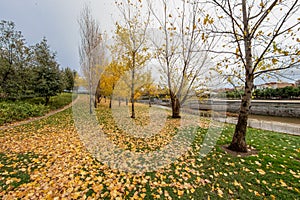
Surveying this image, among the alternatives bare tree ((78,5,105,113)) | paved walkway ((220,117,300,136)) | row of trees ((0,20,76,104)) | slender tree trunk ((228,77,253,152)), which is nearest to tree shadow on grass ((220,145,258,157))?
slender tree trunk ((228,77,253,152))

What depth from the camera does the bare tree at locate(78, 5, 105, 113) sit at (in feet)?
35.6

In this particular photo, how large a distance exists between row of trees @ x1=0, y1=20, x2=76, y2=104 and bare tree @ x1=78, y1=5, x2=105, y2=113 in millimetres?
2986

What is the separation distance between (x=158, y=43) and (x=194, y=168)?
25.6 ft

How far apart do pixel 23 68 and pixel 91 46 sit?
5.89m

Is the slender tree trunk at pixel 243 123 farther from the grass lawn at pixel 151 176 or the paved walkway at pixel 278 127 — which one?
the paved walkway at pixel 278 127

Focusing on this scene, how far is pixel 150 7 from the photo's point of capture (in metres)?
7.82

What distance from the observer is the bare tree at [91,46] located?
10.8m

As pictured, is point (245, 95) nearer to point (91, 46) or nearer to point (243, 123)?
point (243, 123)

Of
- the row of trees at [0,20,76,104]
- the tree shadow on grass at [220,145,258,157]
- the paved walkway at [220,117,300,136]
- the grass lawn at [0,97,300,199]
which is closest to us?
the grass lawn at [0,97,300,199]

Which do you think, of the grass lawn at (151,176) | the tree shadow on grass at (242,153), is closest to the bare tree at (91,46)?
the grass lawn at (151,176)

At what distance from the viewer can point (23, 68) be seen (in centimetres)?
1112

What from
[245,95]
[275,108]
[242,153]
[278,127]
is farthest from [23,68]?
[275,108]

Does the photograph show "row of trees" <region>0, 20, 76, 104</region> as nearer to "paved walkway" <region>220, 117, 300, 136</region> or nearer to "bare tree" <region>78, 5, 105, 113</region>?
"bare tree" <region>78, 5, 105, 113</region>

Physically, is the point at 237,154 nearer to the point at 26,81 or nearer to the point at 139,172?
the point at 139,172
